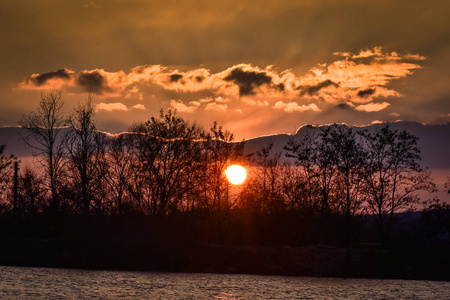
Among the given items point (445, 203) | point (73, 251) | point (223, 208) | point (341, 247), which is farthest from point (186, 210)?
point (445, 203)

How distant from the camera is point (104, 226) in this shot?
2655 inches

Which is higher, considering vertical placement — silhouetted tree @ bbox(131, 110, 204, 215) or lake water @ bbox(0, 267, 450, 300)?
silhouetted tree @ bbox(131, 110, 204, 215)

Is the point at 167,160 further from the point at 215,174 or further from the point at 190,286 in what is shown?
the point at 190,286

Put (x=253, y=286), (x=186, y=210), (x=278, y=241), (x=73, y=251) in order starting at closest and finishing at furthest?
(x=253, y=286), (x=73, y=251), (x=278, y=241), (x=186, y=210)

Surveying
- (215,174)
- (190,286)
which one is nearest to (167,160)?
(215,174)

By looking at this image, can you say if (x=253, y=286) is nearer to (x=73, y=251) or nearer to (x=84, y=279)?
(x=84, y=279)

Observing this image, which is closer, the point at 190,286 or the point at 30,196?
the point at 190,286

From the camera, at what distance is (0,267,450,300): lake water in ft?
125

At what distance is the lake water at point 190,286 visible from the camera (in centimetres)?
3806

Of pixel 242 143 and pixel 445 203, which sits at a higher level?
pixel 242 143

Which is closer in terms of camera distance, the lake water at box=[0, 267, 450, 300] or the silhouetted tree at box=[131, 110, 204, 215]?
the lake water at box=[0, 267, 450, 300]

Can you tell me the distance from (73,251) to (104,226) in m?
6.95

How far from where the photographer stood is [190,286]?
144 ft

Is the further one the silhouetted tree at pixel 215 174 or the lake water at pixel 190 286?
the silhouetted tree at pixel 215 174
